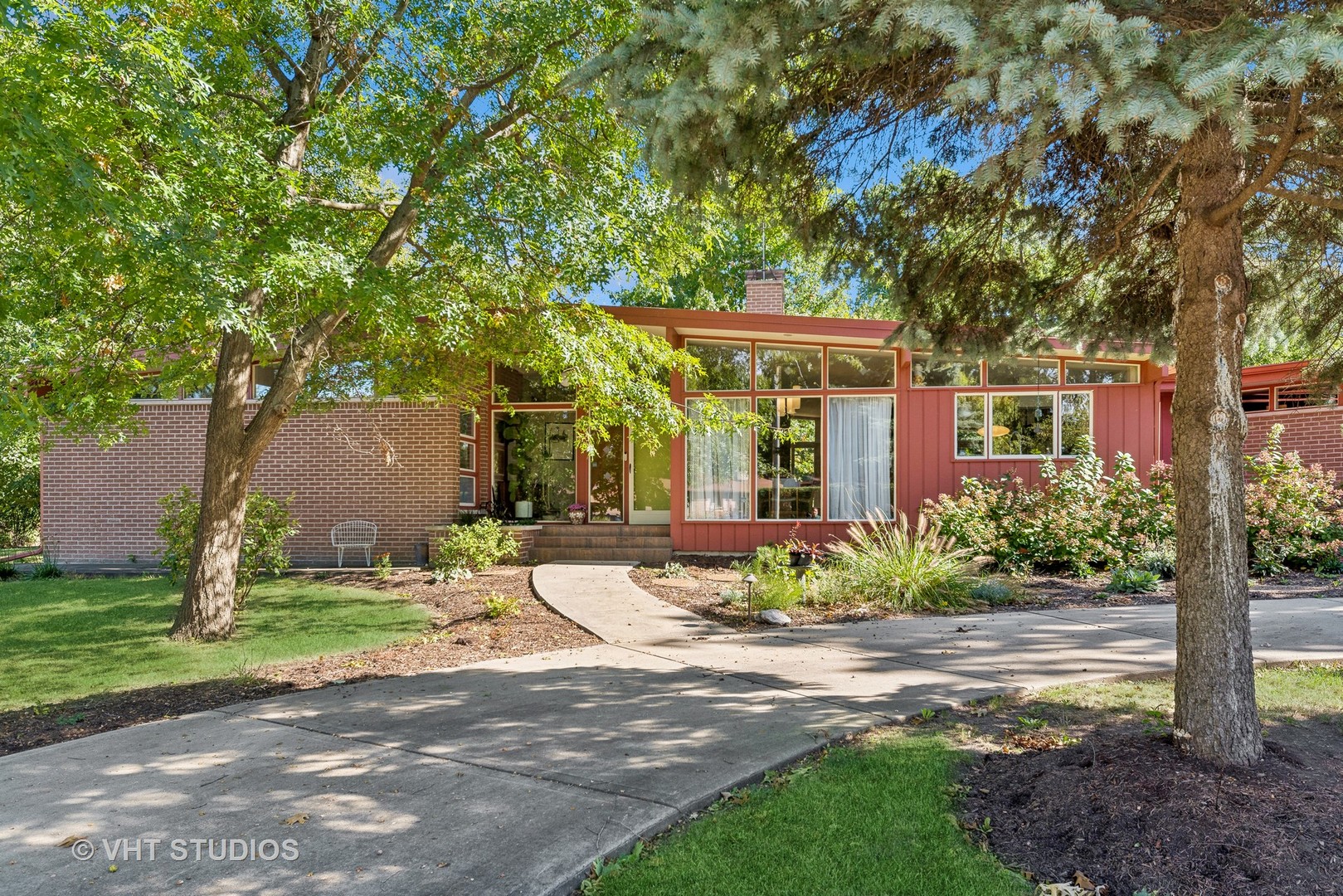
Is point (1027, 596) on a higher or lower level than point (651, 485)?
lower

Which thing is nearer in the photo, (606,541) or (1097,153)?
(1097,153)

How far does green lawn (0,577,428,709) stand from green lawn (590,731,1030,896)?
4.65m

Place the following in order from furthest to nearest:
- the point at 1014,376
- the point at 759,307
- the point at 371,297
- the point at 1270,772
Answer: the point at 759,307 → the point at 1014,376 → the point at 371,297 → the point at 1270,772

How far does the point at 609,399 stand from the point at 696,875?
225 inches

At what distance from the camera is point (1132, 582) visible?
29.3 feet

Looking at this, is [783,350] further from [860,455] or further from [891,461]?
[891,461]

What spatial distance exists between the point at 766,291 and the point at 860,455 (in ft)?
11.1

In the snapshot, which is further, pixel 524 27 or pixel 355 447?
pixel 355 447

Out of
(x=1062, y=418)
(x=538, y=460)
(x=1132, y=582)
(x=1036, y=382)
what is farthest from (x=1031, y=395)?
(x=538, y=460)

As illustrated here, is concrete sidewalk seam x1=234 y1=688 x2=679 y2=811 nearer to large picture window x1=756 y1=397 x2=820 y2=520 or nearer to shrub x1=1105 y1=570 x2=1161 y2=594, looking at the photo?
shrub x1=1105 y1=570 x2=1161 y2=594

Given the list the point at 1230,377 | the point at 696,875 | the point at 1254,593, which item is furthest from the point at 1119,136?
the point at 1254,593

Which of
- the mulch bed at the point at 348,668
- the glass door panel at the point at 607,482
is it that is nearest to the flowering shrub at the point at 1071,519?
the glass door panel at the point at 607,482

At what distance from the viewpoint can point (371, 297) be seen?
247 inches

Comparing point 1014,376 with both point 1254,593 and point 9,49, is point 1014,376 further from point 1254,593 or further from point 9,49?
point 9,49
